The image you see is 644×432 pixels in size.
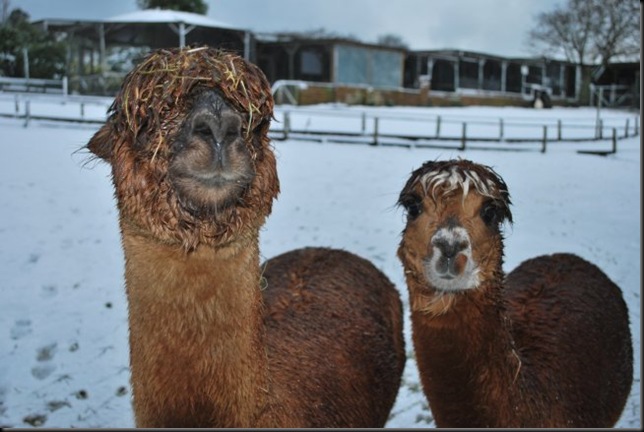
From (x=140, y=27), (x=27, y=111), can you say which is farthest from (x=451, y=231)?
(x=140, y=27)

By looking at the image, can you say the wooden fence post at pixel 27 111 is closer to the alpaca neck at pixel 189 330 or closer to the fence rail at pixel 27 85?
the fence rail at pixel 27 85

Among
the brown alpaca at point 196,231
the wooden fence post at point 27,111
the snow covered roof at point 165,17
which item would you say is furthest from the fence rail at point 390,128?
the brown alpaca at point 196,231

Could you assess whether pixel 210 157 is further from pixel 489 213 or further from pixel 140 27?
pixel 140 27

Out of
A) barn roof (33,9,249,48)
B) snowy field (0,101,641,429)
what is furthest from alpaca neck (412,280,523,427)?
barn roof (33,9,249,48)

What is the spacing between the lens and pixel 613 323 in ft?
13.1

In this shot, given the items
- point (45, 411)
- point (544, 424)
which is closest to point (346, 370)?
point (544, 424)

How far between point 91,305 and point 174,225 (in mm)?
3939

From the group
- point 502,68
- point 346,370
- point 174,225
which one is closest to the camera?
point 174,225

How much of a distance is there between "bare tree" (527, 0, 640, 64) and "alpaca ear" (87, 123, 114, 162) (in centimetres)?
375

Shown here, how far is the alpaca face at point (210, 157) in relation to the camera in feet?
5.54

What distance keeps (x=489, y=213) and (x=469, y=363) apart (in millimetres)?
721

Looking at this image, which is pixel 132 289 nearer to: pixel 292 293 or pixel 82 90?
pixel 292 293

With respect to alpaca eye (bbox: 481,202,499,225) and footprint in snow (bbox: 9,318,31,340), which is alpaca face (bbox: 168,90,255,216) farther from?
footprint in snow (bbox: 9,318,31,340)

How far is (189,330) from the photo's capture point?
6.66ft
